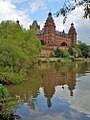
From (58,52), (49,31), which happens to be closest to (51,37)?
(49,31)

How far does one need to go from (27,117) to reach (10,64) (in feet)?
53.9

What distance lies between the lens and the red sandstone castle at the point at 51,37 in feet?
376

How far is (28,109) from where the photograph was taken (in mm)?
16828

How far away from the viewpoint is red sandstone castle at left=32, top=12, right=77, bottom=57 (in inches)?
4511

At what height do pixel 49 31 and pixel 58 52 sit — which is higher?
pixel 49 31

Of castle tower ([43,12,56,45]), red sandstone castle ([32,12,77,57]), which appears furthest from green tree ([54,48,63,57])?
castle tower ([43,12,56,45])

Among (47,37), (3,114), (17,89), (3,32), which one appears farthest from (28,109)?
(47,37)

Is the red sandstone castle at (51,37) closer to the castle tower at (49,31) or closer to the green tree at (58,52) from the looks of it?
the castle tower at (49,31)

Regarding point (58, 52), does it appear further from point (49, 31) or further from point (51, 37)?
point (49, 31)

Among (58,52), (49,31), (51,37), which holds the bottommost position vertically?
(58,52)

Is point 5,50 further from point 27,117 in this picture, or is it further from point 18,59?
point 27,117

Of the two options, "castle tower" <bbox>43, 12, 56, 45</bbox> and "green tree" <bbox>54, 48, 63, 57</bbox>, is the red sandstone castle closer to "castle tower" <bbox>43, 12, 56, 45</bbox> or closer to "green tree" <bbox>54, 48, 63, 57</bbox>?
"castle tower" <bbox>43, 12, 56, 45</bbox>

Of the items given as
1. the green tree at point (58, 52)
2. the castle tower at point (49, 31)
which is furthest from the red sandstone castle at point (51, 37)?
the green tree at point (58, 52)

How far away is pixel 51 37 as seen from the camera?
131000 mm
